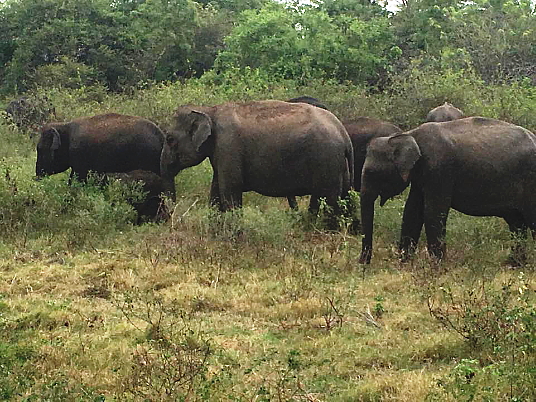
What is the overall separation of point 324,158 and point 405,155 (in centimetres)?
161

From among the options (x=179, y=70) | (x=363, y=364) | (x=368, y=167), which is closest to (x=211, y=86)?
(x=179, y=70)

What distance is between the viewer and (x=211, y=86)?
18688mm

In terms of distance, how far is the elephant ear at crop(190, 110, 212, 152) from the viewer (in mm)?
9781

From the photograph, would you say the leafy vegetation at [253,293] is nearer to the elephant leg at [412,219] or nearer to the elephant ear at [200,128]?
the elephant leg at [412,219]

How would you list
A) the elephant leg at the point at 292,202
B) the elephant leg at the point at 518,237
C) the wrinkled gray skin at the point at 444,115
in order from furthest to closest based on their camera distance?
the wrinkled gray skin at the point at 444,115 → the elephant leg at the point at 292,202 → the elephant leg at the point at 518,237

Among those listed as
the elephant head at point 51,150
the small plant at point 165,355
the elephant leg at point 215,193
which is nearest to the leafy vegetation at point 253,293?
the small plant at point 165,355

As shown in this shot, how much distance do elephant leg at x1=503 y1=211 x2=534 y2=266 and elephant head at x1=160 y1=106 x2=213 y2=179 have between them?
3885 mm

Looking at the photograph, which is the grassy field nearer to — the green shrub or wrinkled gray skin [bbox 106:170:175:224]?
the green shrub

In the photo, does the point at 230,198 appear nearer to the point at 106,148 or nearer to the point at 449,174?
the point at 449,174

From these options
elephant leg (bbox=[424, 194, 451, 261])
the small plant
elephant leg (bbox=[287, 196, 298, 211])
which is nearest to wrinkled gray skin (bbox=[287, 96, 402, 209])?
elephant leg (bbox=[287, 196, 298, 211])

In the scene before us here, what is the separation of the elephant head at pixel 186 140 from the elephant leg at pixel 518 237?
12.7 feet

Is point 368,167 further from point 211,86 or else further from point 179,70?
point 179,70

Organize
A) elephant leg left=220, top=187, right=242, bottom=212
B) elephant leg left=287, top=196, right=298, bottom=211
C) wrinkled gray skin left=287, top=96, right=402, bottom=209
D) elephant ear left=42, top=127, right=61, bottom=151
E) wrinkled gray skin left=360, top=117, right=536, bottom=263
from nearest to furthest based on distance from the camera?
wrinkled gray skin left=360, top=117, right=536, bottom=263
elephant leg left=220, top=187, right=242, bottom=212
wrinkled gray skin left=287, top=96, right=402, bottom=209
elephant leg left=287, top=196, right=298, bottom=211
elephant ear left=42, top=127, right=61, bottom=151

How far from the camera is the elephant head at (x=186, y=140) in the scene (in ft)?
32.3
